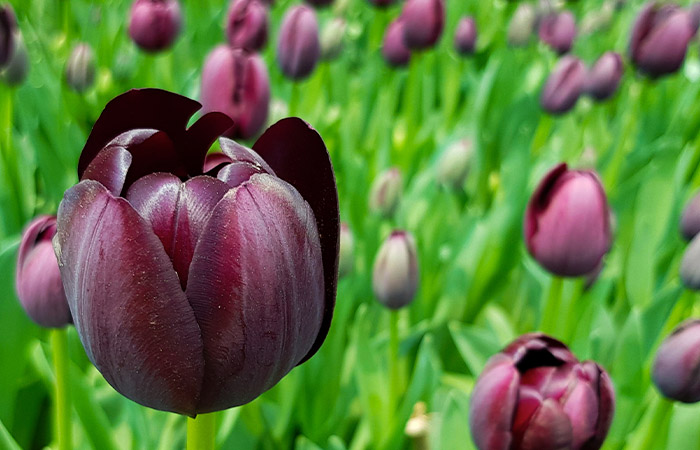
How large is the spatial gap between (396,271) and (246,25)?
641 mm

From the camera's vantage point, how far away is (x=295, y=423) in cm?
80

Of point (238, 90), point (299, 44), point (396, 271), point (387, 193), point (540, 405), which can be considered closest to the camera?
point (540, 405)

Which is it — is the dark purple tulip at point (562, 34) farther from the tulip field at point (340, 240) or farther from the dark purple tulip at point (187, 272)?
the dark purple tulip at point (187, 272)

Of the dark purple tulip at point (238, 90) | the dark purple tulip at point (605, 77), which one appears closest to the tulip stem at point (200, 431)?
the dark purple tulip at point (238, 90)

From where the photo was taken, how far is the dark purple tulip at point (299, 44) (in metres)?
1.14

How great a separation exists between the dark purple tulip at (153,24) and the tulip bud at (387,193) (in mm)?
511

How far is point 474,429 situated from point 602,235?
0.86 feet

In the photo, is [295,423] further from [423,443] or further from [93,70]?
[93,70]

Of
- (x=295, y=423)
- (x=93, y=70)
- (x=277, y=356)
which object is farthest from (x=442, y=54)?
(x=277, y=356)

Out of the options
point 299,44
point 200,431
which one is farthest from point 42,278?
point 299,44

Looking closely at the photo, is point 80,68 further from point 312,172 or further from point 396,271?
point 312,172

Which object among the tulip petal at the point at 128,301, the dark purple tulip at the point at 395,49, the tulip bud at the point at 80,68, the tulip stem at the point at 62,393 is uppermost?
the tulip petal at the point at 128,301

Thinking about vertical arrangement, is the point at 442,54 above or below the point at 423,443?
above

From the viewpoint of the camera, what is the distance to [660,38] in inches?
49.9
